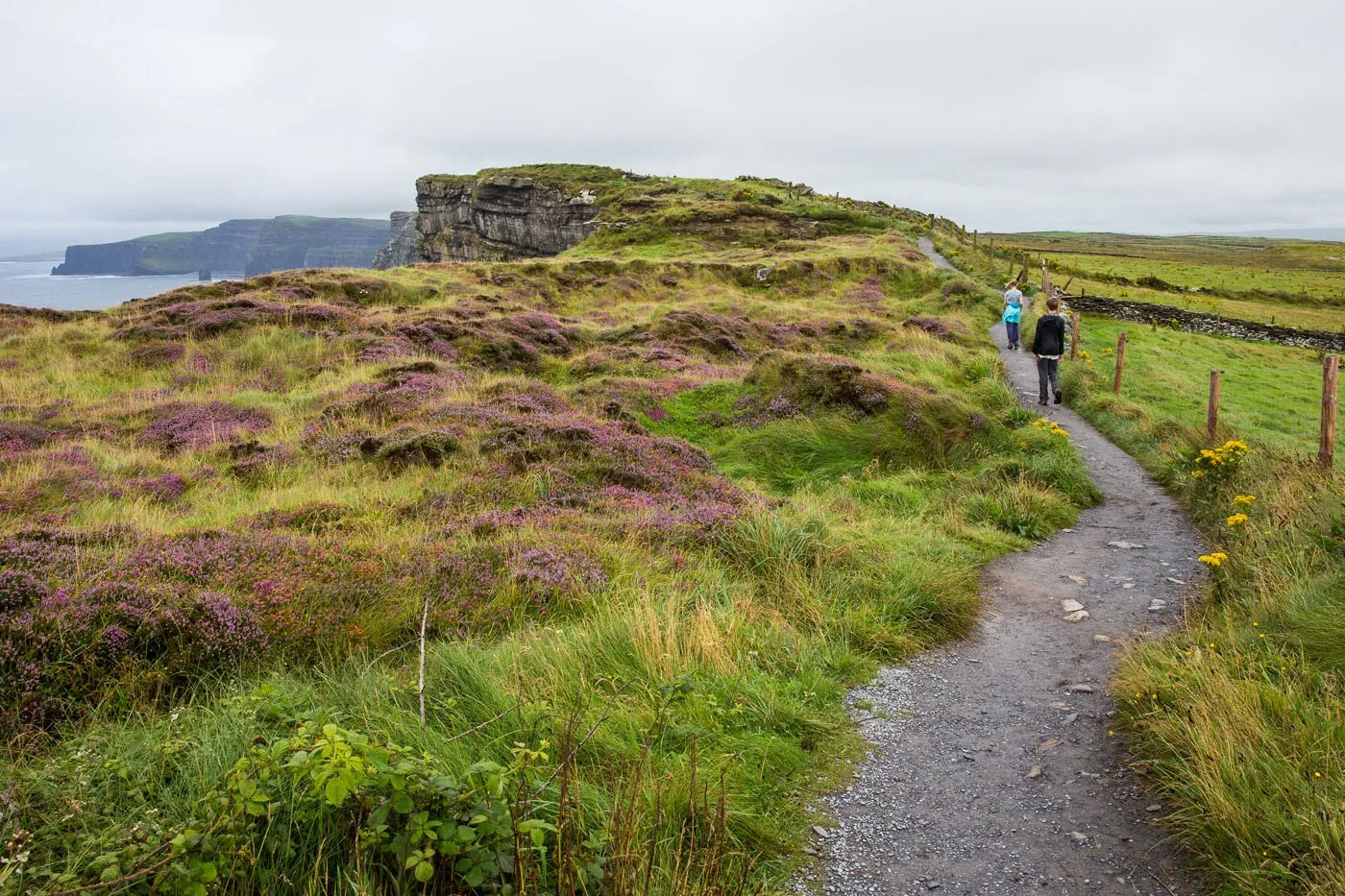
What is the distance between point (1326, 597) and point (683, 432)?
1073cm

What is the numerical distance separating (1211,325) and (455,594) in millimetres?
47978

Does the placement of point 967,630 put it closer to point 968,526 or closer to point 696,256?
point 968,526

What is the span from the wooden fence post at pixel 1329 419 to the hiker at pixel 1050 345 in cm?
592

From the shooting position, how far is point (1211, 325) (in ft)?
133

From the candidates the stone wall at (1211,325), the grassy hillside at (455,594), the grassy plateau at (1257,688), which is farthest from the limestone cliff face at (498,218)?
the grassy plateau at (1257,688)

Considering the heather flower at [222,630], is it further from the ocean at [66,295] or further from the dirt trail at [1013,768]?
the ocean at [66,295]

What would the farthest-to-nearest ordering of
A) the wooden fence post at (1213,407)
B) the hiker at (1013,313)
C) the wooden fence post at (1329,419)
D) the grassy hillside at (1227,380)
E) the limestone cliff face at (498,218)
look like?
the limestone cliff face at (498,218), the hiker at (1013,313), the grassy hillside at (1227,380), the wooden fence post at (1213,407), the wooden fence post at (1329,419)

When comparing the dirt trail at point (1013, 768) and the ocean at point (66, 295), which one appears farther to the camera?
the ocean at point (66, 295)

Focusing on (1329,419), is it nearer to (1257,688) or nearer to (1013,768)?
(1257,688)

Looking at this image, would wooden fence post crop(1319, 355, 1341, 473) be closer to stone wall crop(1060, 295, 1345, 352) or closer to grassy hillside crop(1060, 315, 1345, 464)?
grassy hillside crop(1060, 315, 1345, 464)

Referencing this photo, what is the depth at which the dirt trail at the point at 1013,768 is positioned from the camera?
395cm

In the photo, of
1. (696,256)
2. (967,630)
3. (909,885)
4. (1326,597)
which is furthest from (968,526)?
(696,256)

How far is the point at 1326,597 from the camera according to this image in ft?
18.0

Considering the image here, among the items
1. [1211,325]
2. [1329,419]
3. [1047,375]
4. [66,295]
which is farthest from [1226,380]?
[66,295]
